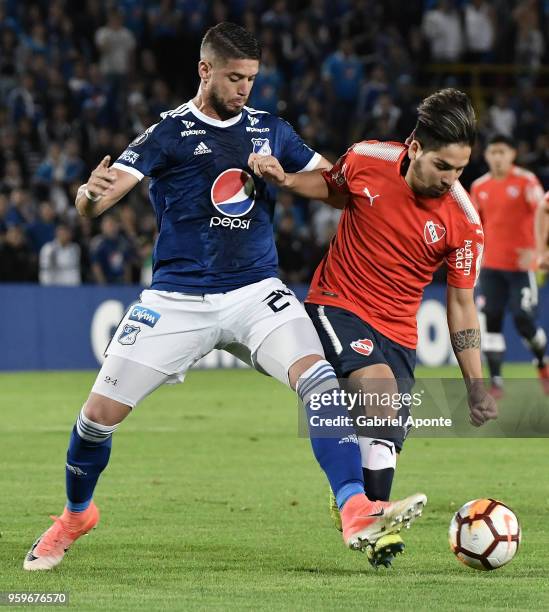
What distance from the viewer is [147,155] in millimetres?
6676

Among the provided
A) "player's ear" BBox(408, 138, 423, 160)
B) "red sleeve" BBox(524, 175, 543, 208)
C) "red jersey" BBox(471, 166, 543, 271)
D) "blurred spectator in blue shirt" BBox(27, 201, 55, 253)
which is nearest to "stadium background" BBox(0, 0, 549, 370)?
"blurred spectator in blue shirt" BBox(27, 201, 55, 253)

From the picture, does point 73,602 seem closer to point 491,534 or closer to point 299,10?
point 491,534

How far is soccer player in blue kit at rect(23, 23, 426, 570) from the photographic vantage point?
6.52 metres

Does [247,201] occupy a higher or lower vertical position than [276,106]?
higher

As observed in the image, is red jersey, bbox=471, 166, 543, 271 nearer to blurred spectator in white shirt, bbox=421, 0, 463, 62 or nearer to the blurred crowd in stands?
the blurred crowd in stands

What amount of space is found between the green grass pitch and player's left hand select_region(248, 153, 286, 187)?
5.85 feet

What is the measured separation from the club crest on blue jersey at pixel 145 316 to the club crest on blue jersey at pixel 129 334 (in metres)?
0.05

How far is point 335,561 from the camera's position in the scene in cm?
678

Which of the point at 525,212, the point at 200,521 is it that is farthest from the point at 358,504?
the point at 525,212

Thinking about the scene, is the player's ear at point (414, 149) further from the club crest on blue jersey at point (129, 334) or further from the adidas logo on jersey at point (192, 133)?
the club crest on blue jersey at point (129, 334)

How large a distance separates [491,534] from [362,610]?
42.3 inches

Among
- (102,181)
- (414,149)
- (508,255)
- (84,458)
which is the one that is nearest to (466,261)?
(414,149)

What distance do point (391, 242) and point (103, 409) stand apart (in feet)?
5.31

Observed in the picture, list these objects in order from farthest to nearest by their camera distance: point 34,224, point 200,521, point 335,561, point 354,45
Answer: point 354,45, point 34,224, point 200,521, point 335,561
